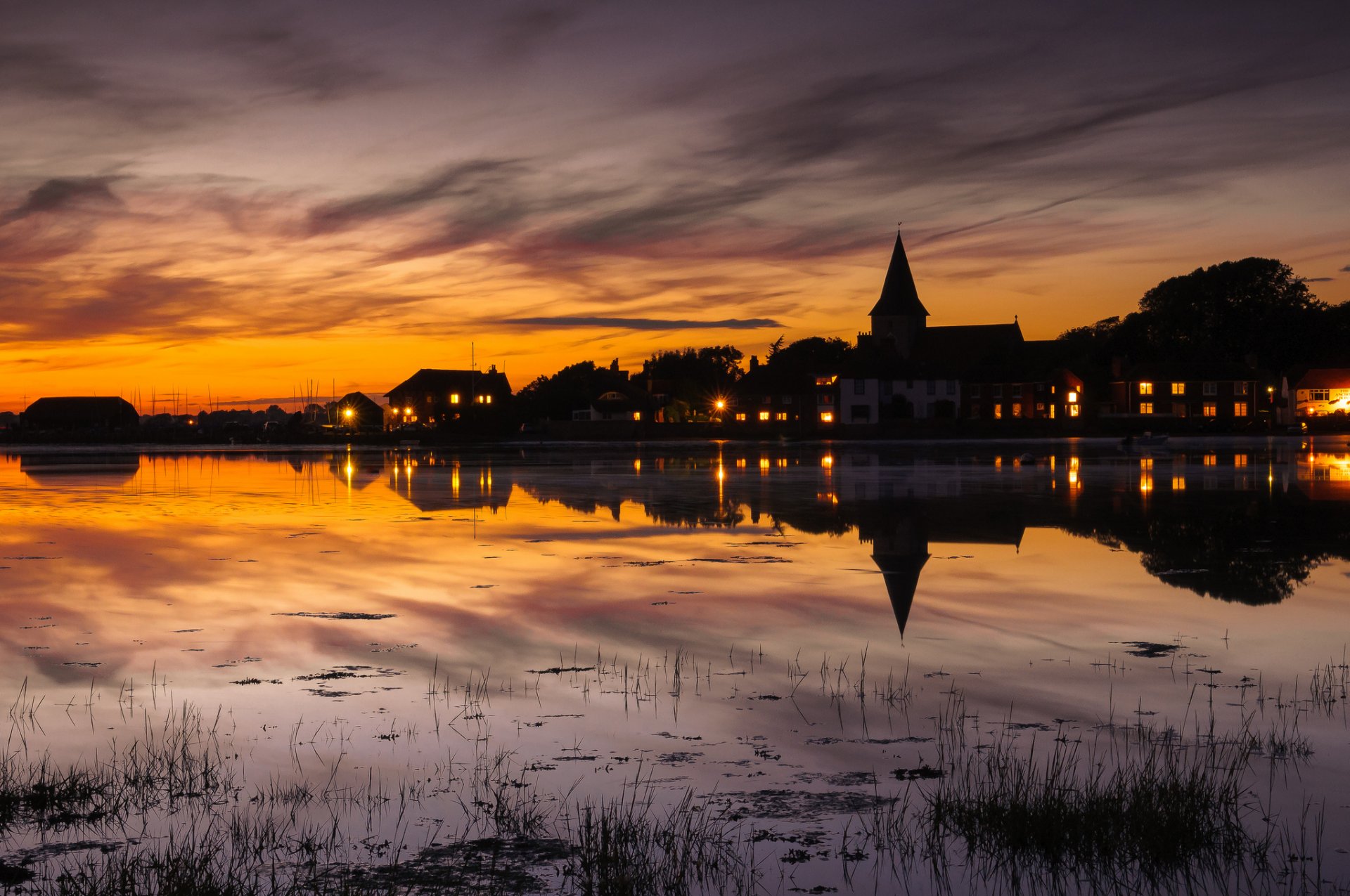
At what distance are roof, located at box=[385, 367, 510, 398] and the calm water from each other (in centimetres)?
14583

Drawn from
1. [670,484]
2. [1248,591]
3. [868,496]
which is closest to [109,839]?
[1248,591]

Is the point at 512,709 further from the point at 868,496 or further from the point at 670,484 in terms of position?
the point at 670,484

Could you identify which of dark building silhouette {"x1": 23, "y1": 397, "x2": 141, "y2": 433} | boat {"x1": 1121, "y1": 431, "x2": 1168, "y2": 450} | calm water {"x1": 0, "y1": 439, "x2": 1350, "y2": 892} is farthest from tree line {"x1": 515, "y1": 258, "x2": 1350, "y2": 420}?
calm water {"x1": 0, "y1": 439, "x2": 1350, "y2": 892}

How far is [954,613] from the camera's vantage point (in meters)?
15.8

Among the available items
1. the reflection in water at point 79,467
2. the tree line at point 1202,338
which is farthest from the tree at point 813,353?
the reflection in water at point 79,467

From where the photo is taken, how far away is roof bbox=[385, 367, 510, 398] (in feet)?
581

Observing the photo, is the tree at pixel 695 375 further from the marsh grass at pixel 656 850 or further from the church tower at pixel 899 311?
the marsh grass at pixel 656 850

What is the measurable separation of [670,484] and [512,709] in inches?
1313

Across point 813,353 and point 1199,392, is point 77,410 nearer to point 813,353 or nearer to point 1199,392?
point 813,353

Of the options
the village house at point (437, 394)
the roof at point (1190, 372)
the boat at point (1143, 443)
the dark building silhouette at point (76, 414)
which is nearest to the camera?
the boat at point (1143, 443)

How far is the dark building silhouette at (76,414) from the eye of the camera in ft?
606

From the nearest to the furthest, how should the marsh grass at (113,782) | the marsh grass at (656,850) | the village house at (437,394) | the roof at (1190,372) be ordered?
the marsh grass at (656,850), the marsh grass at (113,782), the roof at (1190,372), the village house at (437,394)

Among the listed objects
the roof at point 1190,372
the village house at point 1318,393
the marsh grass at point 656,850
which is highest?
the roof at point 1190,372

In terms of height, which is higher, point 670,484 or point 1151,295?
point 1151,295
